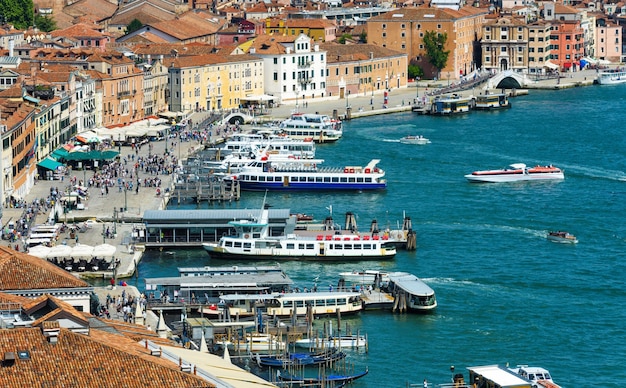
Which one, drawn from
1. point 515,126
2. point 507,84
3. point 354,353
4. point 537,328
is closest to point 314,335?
point 354,353

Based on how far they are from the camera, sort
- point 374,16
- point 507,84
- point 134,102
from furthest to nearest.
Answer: point 374,16 → point 507,84 → point 134,102

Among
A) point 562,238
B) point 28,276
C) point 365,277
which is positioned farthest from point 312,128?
point 28,276

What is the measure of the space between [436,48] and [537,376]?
7044cm

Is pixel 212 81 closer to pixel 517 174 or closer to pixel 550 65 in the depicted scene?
pixel 517 174

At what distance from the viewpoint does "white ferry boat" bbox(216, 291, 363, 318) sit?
4209 centimetres

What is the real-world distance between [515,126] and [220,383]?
199 feet

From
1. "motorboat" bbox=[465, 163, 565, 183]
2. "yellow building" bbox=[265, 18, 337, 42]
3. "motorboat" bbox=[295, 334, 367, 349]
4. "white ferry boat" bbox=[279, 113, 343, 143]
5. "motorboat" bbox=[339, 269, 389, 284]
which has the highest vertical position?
"yellow building" bbox=[265, 18, 337, 42]

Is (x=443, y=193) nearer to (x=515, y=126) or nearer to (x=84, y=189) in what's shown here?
(x=84, y=189)

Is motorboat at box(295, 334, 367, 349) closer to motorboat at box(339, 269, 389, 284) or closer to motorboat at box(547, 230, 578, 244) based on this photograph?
motorboat at box(339, 269, 389, 284)

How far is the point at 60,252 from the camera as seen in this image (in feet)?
155

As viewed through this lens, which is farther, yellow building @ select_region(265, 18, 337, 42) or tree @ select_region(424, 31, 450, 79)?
tree @ select_region(424, 31, 450, 79)

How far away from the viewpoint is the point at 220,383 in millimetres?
25547

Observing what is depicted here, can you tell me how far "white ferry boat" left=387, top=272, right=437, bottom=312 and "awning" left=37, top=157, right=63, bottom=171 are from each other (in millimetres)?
21053

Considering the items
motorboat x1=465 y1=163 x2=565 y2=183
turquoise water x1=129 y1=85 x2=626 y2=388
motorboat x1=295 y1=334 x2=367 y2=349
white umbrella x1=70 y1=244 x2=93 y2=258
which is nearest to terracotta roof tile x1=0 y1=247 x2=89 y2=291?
motorboat x1=295 y1=334 x2=367 y2=349
